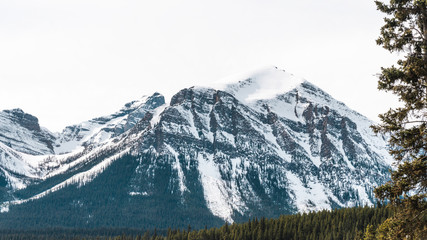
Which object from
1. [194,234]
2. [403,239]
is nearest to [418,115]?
[403,239]

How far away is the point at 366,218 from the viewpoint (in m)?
180

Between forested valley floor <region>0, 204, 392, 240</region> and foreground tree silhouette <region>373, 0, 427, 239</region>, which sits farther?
forested valley floor <region>0, 204, 392, 240</region>

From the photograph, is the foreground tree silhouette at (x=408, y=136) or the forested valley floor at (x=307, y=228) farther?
the forested valley floor at (x=307, y=228)

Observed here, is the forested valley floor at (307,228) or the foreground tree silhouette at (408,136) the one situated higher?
the forested valley floor at (307,228)

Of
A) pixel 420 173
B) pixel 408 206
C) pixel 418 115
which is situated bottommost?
pixel 408 206

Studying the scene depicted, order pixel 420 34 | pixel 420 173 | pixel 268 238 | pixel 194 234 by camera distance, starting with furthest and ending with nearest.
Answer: pixel 194 234
pixel 268 238
pixel 420 34
pixel 420 173

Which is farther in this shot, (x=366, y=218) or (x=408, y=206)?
(x=366, y=218)

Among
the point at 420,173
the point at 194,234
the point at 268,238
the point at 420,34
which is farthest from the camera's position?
the point at 194,234

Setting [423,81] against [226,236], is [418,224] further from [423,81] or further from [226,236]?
[226,236]

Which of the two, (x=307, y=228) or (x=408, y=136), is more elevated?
(x=307, y=228)

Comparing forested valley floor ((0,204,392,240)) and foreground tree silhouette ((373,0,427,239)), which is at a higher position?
forested valley floor ((0,204,392,240))

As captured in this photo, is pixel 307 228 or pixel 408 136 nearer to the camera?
pixel 408 136

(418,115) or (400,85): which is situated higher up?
(400,85)

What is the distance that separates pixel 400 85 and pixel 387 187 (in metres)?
5.08
